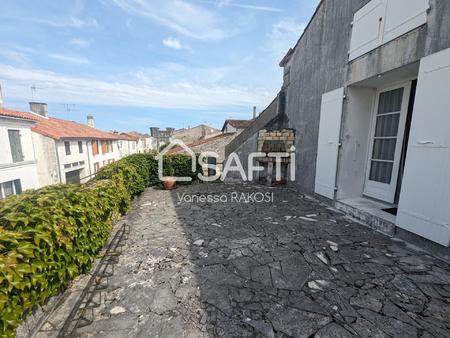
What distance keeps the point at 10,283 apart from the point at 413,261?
13.7 ft

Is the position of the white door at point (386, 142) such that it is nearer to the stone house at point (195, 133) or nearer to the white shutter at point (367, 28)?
the white shutter at point (367, 28)

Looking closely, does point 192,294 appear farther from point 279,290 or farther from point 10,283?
point 10,283

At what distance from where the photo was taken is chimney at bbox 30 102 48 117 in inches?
733

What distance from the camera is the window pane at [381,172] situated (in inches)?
163

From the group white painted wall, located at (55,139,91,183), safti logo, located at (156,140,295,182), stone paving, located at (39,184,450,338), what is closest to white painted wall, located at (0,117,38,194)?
white painted wall, located at (55,139,91,183)

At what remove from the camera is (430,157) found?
2.78 metres

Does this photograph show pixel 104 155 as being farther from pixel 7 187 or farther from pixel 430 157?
pixel 430 157

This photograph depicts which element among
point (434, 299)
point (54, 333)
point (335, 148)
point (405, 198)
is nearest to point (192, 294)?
point (54, 333)

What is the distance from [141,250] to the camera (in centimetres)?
327

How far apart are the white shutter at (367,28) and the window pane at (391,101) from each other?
994 millimetres

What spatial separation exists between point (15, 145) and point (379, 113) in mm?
18511

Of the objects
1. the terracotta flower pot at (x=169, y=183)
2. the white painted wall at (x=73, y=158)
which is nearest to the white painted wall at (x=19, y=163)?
the white painted wall at (x=73, y=158)

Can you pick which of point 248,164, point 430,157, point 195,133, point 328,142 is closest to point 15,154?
point 248,164

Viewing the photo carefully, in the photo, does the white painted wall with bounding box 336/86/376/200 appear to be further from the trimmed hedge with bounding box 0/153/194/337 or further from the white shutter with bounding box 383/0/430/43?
the trimmed hedge with bounding box 0/153/194/337
